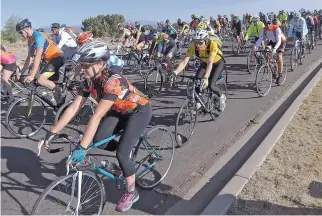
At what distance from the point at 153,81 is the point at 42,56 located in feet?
12.9

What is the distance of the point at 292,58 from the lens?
510 inches

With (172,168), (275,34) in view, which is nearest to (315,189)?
(172,168)

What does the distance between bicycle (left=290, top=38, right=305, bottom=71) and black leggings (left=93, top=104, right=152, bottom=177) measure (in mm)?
10388

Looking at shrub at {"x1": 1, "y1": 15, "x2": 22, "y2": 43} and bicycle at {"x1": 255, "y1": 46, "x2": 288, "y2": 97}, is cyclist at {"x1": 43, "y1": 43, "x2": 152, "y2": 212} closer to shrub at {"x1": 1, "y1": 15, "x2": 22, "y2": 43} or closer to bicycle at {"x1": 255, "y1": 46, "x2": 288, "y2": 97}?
bicycle at {"x1": 255, "y1": 46, "x2": 288, "y2": 97}

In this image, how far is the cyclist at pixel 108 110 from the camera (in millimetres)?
3428

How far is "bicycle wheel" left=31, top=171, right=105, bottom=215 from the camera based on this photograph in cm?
329

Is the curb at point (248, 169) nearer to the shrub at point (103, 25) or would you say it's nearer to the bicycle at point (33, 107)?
the bicycle at point (33, 107)

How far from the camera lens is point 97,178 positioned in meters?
3.64

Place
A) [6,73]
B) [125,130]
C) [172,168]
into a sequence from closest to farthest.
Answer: [125,130]
[172,168]
[6,73]

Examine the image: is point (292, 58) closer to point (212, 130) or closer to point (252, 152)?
point (212, 130)

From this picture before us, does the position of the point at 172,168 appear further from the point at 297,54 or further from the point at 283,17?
the point at 283,17

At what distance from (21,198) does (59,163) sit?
3.61 ft

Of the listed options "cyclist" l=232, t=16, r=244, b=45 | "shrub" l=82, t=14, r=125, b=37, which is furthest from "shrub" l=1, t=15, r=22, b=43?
"cyclist" l=232, t=16, r=244, b=45

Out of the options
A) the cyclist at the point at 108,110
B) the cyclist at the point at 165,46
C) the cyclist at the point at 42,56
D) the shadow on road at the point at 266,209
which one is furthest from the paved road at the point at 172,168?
the cyclist at the point at 165,46
